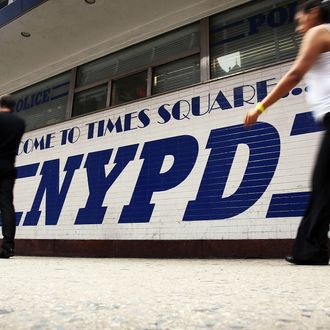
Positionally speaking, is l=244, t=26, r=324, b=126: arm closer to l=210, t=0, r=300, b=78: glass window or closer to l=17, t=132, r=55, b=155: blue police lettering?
l=210, t=0, r=300, b=78: glass window

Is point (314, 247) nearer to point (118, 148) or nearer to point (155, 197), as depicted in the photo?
point (155, 197)

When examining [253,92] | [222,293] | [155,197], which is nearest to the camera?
[222,293]

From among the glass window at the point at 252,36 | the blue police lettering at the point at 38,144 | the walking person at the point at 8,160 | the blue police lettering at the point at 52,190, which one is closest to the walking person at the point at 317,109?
the glass window at the point at 252,36

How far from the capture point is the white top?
209cm

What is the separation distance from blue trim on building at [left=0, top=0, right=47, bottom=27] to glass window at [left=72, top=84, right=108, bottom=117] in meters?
1.46

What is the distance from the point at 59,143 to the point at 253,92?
125 inches

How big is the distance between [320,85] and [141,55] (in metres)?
3.80

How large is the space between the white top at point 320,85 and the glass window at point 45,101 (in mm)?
4723

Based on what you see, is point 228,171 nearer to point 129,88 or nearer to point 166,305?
point 129,88

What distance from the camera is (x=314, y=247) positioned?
2.14m

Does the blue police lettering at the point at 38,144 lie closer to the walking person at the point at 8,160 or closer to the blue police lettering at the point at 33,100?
the blue police lettering at the point at 33,100

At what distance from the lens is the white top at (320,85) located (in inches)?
82.4

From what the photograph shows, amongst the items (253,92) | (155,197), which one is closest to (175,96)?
(253,92)

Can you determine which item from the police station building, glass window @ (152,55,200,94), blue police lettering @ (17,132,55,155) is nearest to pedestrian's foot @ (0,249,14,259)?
the police station building
